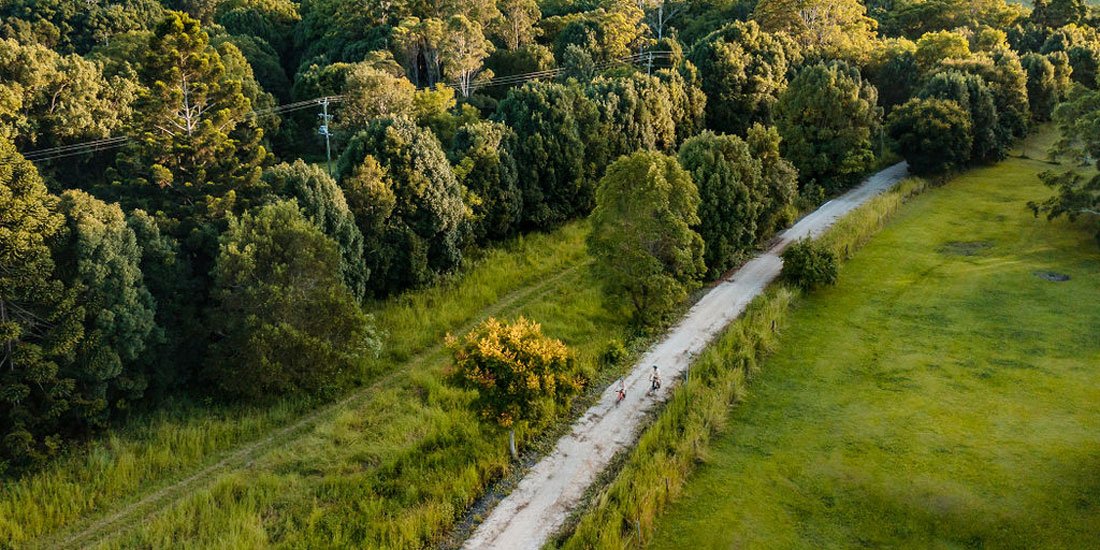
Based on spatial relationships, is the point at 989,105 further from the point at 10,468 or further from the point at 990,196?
the point at 10,468

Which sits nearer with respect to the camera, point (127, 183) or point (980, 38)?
point (127, 183)

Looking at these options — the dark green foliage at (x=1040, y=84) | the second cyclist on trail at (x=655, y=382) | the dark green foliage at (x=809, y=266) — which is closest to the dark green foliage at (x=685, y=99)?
the dark green foliage at (x=809, y=266)

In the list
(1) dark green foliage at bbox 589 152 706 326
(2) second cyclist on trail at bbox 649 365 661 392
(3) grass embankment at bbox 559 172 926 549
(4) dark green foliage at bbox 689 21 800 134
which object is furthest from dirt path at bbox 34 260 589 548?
(4) dark green foliage at bbox 689 21 800 134

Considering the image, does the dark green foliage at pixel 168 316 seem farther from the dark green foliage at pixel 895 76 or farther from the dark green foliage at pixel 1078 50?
the dark green foliage at pixel 1078 50

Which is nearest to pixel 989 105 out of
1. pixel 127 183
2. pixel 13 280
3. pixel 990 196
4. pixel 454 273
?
pixel 990 196

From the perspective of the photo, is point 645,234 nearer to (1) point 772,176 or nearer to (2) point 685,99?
(1) point 772,176

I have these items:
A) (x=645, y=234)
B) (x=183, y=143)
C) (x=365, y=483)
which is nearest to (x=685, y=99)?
(x=645, y=234)

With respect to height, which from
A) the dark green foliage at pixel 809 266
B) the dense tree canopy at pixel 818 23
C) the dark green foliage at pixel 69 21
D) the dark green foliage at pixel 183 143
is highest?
the dark green foliage at pixel 69 21
